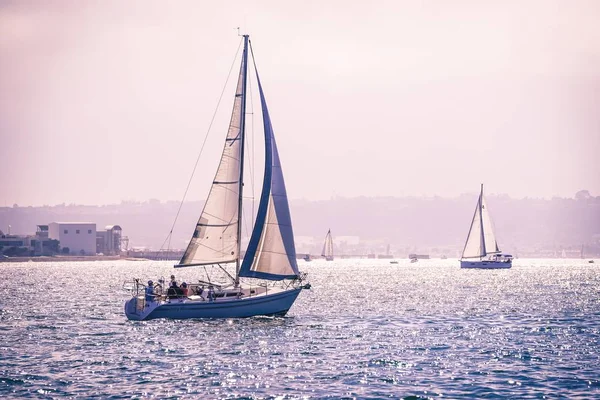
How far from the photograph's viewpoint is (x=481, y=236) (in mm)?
173875

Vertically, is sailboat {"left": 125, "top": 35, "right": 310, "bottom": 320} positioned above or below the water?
above

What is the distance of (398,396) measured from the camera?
108 ft

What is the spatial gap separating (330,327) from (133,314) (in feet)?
41.3

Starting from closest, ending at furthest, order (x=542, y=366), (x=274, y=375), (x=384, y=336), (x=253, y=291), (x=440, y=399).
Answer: (x=440, y=399) → (x=274, y=375) → (x=542, y=366) → (x=384, y=336) → (x=253, y=291)

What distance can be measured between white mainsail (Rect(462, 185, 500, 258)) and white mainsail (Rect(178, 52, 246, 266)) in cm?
12059

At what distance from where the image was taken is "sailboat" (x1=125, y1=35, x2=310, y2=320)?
182 ft

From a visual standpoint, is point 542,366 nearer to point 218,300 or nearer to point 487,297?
point 218,300

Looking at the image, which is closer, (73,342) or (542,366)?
(542,366)

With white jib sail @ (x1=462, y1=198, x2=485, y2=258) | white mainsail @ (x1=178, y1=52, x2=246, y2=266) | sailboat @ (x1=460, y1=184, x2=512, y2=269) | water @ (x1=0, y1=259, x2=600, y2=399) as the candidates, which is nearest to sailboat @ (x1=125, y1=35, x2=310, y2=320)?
white mainsail @ (x1=178, y1=52, x2=246, y2=266)

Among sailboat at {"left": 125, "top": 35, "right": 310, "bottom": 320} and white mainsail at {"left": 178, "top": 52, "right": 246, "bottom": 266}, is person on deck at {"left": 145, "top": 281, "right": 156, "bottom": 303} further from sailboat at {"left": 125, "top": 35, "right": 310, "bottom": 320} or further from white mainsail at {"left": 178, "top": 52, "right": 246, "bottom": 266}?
white mainsail at {"left": 178, "top": 52, "right": 246, "bottom": 266}

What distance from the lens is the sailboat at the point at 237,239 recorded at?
55.4m

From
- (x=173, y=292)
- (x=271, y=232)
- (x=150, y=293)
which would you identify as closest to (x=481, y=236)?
(x=271, y=232)

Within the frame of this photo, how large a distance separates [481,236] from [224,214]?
124334 mm

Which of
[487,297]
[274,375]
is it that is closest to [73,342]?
[274,375]
